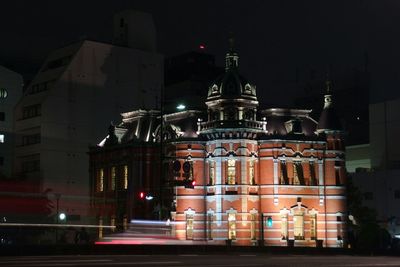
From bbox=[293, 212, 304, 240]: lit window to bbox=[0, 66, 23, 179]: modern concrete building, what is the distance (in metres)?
43.5

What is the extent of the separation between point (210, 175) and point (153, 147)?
7883 mm

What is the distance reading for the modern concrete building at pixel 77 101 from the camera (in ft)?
303

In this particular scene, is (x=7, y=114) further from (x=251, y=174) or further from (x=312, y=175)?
(x=312, y=175)

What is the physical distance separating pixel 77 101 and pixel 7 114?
12.2 metres

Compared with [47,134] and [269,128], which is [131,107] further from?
[269,128]

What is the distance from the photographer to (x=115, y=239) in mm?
55344

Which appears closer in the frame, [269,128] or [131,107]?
[269,128]

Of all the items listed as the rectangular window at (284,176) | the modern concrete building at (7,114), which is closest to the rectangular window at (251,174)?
the rectangular window at (284,176)

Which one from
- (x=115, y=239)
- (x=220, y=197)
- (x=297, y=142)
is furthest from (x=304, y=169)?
(x=115, y=239)

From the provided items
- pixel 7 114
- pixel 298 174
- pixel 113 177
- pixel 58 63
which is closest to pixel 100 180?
pixel 113 177

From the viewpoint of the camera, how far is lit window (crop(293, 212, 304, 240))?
70875 millimetres

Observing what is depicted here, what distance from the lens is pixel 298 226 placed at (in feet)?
234

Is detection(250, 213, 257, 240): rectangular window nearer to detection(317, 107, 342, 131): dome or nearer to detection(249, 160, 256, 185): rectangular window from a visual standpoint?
detection(249, 160, 256, 185): rectangular window

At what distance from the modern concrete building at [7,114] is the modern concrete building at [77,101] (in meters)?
1.96
